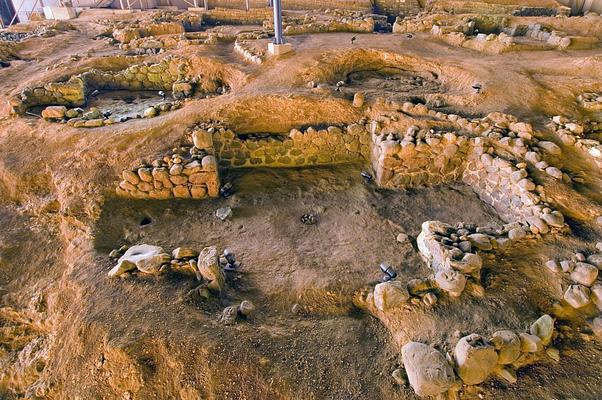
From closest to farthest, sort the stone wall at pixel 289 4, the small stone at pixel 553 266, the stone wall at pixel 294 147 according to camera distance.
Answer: the small stone at pixel 553 266 → the stone wall at pixel 294 147 → the stone wall at pixel 289 4

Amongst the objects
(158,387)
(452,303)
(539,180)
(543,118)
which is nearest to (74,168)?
(158,387)

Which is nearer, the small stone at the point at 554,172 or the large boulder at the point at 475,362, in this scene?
the large boulder at the point at 475,362

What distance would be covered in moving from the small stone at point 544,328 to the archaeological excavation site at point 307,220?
0.6 inches

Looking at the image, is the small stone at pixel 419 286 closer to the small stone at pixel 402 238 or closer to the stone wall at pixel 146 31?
the small stone at pixel 402 238

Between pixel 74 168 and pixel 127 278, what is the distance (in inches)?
113

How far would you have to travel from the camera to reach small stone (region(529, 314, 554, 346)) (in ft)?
9.87

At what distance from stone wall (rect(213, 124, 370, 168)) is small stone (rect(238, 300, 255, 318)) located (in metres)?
3.54

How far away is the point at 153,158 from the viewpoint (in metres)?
5.77

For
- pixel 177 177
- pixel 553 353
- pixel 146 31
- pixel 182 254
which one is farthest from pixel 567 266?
pixel 146 31

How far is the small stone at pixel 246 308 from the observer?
3.55 meters

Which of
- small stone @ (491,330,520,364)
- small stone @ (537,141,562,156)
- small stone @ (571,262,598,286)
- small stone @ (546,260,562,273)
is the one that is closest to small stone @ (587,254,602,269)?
small stone @ (571,262,598,286)

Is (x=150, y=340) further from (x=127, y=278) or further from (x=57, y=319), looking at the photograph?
Result: (x=57, y=319)

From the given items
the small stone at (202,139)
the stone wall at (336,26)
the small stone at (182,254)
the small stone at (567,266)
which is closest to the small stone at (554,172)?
the small stone at (567,266)

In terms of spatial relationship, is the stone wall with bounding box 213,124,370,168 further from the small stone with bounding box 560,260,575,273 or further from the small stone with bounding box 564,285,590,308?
the small stone with bounding box 564,285,590,308
